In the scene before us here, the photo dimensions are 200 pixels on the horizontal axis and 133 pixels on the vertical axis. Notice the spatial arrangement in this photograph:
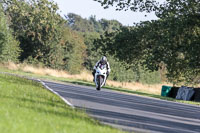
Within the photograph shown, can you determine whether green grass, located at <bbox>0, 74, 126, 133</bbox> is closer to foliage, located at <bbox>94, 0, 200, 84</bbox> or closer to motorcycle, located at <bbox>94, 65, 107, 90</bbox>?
motorcycle, located at <bbox>94, 65, 107, 90</bbox>

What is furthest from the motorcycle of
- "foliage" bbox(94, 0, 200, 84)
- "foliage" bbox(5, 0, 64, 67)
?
"foliage" bbox(5, 0, 64, 67)

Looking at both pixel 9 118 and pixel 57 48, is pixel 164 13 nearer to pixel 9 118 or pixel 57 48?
pixel 9 118

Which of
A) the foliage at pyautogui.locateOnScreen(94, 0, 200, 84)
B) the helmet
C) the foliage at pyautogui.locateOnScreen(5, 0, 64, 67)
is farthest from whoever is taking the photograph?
the foliage at pyautogui.locateOnScreen(5, 0, 64, 67)

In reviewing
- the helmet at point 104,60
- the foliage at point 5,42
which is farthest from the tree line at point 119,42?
the helmet at point 104,60

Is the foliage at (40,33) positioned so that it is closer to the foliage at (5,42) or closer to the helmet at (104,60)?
the foliage at (5,42)

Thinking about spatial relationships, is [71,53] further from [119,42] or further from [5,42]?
[119,42]

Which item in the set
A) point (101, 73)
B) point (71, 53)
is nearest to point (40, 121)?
point (101, 73)

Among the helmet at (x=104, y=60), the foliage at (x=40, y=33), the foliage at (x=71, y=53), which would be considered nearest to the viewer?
the helmet at (x=104, y=60)

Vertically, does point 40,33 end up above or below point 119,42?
above

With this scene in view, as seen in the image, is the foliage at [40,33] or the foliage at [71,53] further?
the foliage at [71,53]

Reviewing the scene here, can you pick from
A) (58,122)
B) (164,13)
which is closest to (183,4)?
(164,13)

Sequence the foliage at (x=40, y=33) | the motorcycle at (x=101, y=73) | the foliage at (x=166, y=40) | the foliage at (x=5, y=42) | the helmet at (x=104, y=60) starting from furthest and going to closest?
1. the foliage at (x=40, y=33)
2. the foliage at (x=5, y=42)
3. the foliage at (x=166, y=40)
4. the motorcycle at (x=101, y=73)
5. the helmet at (x=104, y=60)

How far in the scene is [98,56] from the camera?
83812 mm

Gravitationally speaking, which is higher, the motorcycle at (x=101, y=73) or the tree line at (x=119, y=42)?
the tree line at (x=119, y=42)
